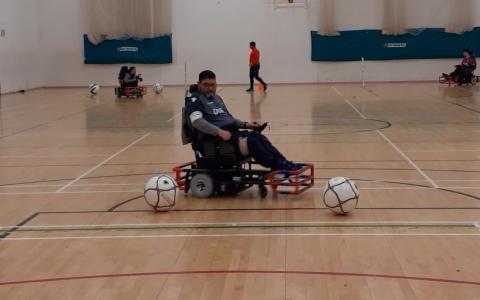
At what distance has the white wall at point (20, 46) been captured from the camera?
28.8 meters

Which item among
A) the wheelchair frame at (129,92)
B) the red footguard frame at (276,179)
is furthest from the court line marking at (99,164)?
the wheelchair frame at (129,92)

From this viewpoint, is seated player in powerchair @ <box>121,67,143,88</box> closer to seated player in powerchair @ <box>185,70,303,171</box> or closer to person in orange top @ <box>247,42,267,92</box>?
person in orange top @ <box>247,42,267,92</box>

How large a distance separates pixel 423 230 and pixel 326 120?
1045cm

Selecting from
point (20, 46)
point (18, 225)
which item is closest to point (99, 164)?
point (18, 225)

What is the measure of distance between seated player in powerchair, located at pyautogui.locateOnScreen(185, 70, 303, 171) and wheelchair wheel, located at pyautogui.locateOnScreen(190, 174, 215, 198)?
0.47 m

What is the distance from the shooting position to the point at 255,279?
5.48 metres

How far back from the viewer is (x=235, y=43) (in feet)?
108

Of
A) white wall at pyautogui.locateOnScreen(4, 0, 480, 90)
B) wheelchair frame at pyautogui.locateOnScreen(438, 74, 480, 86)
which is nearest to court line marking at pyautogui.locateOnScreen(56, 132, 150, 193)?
wheelchair frame at pyautogui.locateOnScreen(438, 74, 480, 86)

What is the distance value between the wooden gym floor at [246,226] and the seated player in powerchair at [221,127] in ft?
1.64

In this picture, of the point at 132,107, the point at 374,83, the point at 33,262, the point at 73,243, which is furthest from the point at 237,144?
the point at 374,83

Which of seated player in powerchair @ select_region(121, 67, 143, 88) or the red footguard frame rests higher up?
seated player in powerchair @ select_region(121, 67, 143, 88)

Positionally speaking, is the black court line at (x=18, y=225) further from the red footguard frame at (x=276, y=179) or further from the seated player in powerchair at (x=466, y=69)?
the seated player in powerchair at (x=466, y=69)

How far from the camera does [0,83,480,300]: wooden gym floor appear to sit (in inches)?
212

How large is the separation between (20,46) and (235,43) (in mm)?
9518
